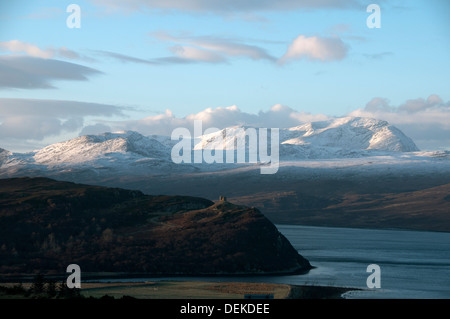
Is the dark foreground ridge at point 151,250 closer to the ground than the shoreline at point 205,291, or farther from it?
farther from it

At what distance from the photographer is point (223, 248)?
611ft

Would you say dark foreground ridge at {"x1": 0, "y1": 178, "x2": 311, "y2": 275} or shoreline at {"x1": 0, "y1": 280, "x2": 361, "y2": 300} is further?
dark foreground ridge at {"x1": 0, "y1": 178, "x2": 311, "y2": 275}

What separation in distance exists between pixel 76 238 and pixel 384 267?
79030 mm

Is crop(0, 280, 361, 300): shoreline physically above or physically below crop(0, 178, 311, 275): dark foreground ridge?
below

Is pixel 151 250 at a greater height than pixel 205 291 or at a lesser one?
greater

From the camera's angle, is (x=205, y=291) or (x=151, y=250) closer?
(x=205, y=291)

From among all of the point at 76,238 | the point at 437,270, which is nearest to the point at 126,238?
the point at 76,238

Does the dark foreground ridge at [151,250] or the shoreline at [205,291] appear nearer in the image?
the shoreline at [205,291]
